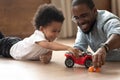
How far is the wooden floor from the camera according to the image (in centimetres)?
154

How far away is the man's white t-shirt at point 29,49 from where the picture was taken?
1.95 m

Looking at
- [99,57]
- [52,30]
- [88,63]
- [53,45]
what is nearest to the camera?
[99,57]

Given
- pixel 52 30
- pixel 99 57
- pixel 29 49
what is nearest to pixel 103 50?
pixel 99 57

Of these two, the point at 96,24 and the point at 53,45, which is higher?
the point at 96,24

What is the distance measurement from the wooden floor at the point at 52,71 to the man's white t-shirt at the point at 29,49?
0.06 m

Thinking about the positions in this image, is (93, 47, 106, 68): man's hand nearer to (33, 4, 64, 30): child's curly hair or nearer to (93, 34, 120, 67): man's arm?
(93, 34, 120, 67): man's arm

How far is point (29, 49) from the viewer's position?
2.02 m

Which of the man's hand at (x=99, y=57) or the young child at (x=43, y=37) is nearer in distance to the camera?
the man's hand at (x=99, y=57)

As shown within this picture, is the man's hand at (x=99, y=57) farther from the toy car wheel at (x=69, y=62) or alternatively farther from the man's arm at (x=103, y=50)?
the toy car wheel at (x=69, y=62)

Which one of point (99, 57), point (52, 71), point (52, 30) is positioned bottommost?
point (52, 71)

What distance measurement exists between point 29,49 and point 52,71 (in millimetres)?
375

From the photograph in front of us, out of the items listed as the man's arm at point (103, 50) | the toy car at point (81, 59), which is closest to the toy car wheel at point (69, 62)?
the toy car at point (81, 59)

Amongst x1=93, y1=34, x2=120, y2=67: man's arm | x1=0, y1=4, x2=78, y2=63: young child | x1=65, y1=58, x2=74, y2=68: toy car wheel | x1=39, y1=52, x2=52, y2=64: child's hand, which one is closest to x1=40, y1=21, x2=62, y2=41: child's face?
x1=0, y1=4, x2=78, y2=63: young child

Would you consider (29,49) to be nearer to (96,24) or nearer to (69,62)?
(69,62)
